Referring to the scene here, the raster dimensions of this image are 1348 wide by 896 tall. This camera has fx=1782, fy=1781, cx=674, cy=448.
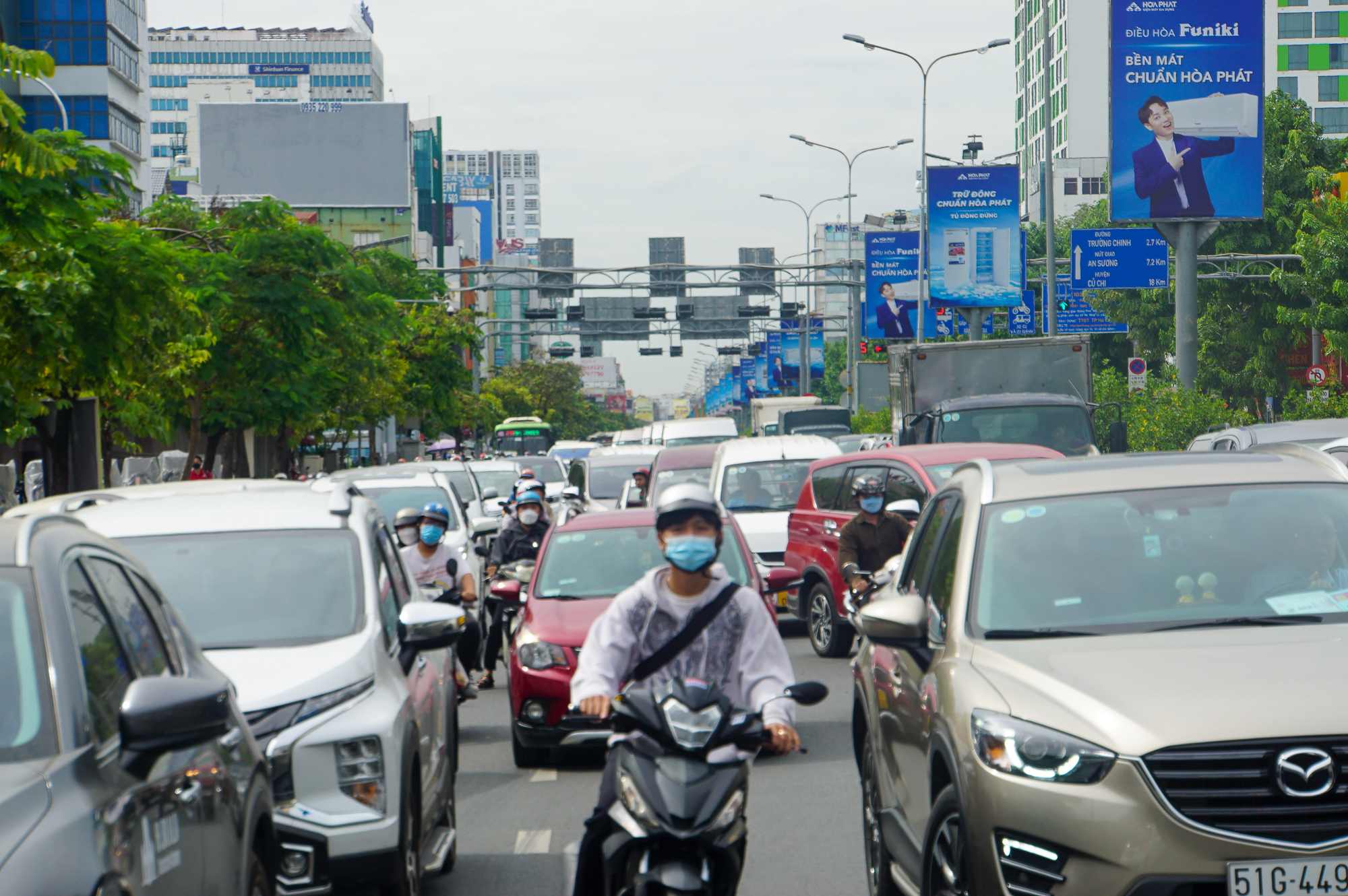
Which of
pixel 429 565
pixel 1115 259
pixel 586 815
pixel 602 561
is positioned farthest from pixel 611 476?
pixel 1115 259

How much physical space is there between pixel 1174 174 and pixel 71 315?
857 inches

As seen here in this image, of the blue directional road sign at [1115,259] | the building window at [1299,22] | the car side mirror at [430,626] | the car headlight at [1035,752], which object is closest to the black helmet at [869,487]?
the car side mirror at [430,626]

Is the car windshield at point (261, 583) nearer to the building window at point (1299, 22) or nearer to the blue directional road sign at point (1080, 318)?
the blue directional road sign at point (1080, 318)

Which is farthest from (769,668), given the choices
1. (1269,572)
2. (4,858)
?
(4,858)

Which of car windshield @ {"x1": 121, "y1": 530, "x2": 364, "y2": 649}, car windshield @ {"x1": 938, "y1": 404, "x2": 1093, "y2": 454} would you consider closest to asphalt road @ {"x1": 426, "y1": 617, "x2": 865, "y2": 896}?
car windshield @ {"x1": 121, "y1": 530, "x2": 364, "y2": 649}

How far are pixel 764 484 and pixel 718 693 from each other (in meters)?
15.0

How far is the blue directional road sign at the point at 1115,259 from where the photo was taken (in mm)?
44656

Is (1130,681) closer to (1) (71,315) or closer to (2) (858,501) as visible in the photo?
(2) (858,501)

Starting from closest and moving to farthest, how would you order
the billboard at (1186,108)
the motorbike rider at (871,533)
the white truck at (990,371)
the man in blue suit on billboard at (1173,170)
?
the motorbike rider at (871,533)
the white truck at (990,371)
the billboard at (1186,108)
the man in blue suit on billboard at (1173,170)

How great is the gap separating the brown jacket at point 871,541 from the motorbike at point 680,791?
855 cm

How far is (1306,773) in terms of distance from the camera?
171 inches

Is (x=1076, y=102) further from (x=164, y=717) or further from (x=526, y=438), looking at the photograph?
(x=164, y=717)

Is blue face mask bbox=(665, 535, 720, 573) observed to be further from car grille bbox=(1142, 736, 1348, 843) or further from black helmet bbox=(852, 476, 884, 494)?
black helmet bbox=(852, 476, 884, 494)

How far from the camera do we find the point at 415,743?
6.41 m
